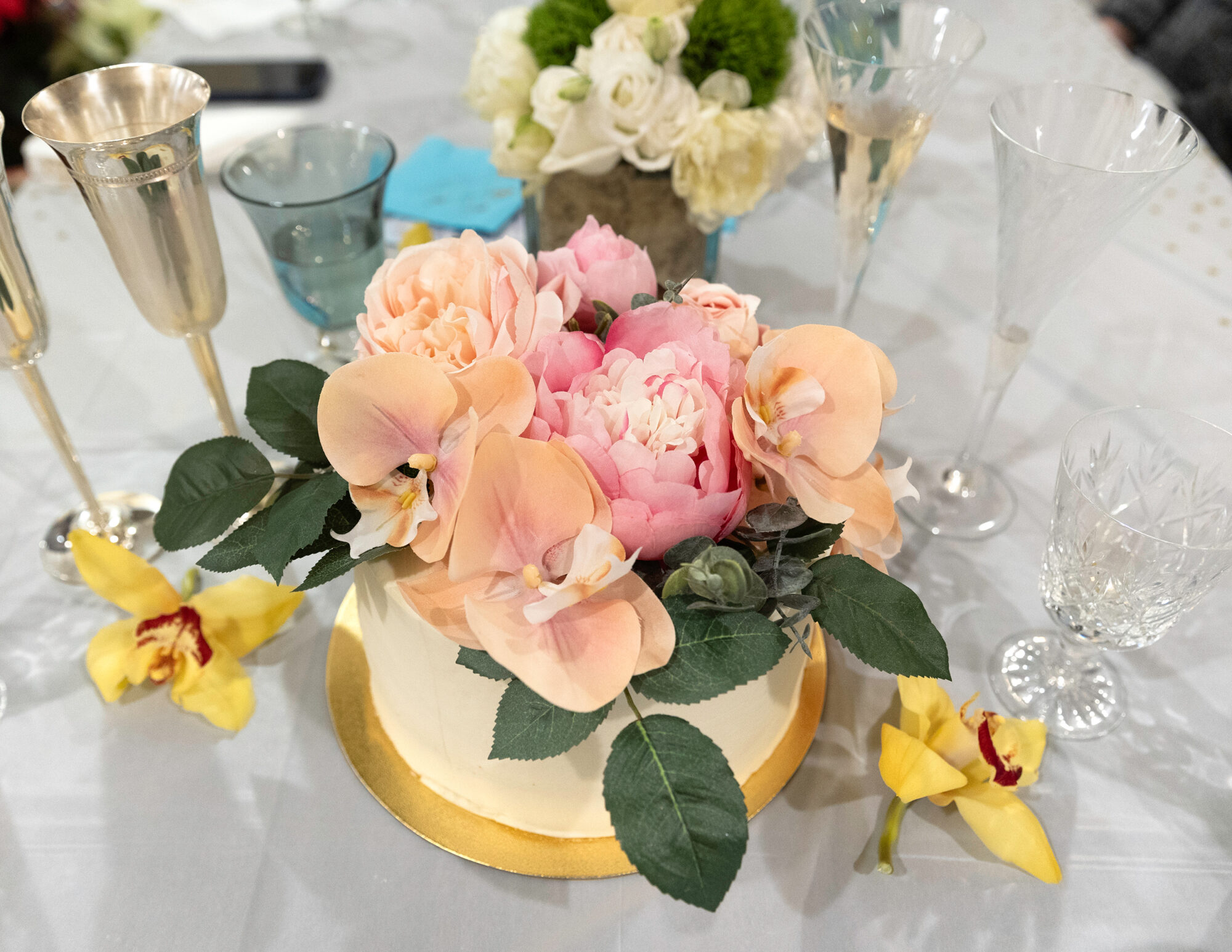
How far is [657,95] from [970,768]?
538mm

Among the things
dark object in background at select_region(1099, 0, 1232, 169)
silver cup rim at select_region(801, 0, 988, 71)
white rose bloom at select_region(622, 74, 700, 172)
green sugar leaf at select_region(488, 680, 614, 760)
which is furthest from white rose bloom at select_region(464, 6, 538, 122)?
dark object in background at select_region(1099, 0, 1232, 169)

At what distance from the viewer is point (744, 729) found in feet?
1.54

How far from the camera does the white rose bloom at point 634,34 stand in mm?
677

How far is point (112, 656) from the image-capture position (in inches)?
21.6

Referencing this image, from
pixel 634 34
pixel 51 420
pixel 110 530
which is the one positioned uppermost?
pixel 634 34

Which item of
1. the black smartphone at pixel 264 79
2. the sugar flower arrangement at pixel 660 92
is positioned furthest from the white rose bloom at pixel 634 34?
the black smartphone at pixel 264 79

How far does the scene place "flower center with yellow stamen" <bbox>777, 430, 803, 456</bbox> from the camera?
1.23 feet

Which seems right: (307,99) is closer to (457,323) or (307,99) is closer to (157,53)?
(157,53)

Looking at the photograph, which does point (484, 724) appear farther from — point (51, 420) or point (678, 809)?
point (51, 420)

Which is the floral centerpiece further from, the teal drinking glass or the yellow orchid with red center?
the yellow orchid with red center

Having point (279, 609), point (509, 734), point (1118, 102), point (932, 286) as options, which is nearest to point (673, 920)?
point (509, 734)

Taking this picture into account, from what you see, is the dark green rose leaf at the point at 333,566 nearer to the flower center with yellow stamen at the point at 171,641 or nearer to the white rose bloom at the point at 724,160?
the flower center with yellow stamen at the point at 171,641

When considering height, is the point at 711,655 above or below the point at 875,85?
below

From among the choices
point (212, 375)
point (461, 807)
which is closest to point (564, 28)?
point (212, 375)
